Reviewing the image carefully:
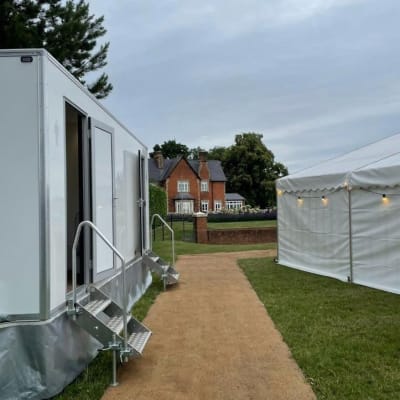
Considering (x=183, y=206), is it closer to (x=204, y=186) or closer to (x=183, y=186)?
(x=183, y=186)

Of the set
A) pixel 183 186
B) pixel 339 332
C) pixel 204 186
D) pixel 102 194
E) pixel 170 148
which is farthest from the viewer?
pixel 170 148

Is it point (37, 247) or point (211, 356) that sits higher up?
point (37, 247)

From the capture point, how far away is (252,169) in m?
51.8

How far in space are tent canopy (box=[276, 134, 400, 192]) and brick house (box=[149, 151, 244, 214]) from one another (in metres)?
35.2

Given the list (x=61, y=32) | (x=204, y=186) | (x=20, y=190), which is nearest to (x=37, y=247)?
(x=20, y=190)

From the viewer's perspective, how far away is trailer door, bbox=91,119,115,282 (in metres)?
4.55

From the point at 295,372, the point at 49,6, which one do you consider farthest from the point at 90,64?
the point at 295,372

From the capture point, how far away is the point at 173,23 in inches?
482

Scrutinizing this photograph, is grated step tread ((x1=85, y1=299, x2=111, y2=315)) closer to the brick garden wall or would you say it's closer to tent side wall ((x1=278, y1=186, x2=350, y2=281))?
tent side wall ((x1=278, y1=186, x2=350, y2=281))

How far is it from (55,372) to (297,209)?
24.4 ft

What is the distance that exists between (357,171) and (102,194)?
498 cm

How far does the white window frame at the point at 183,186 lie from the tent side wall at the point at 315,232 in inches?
1400

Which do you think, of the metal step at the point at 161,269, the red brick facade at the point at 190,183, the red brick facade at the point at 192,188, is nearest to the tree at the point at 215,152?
the red brick facade at the point at 190,183

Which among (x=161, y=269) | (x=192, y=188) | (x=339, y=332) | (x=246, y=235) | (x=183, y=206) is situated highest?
(x=192, y=188)
